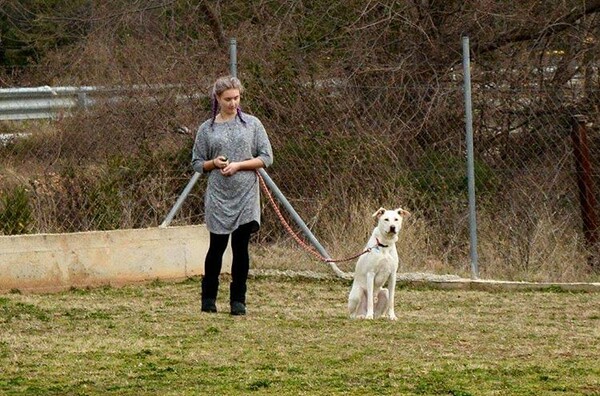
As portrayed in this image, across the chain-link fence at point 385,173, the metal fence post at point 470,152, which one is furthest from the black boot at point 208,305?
the metal fence post at point 470,152

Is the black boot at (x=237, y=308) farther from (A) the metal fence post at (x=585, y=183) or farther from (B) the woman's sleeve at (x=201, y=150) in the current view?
(A) the metal fence post at (x=585, y=183)

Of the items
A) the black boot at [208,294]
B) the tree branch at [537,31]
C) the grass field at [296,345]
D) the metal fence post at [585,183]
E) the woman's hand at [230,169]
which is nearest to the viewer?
the grass field at [296,345]

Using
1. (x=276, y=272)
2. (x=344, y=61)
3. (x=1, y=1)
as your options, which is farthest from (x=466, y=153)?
(x=1, y=1)

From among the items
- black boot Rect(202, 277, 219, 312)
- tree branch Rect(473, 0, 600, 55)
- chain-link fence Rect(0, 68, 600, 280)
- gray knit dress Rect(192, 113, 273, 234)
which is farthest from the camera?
tree branch Rect(473, 0, 600, 55)

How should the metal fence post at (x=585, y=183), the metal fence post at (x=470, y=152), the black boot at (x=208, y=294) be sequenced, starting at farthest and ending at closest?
the metal fence post at (x=585, y=183)
the metal fence post at (x=470, y=152)
the black boot at (x=208, y=294)

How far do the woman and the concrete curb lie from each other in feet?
6.69

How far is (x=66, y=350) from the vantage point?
7.74 metres

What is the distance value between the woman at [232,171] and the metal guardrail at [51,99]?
3878mm

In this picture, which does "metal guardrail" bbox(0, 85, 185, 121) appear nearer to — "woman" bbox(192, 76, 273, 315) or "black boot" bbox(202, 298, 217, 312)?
"woman" bbox(192, 76, 273, 315)

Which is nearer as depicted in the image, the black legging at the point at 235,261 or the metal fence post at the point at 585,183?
the black legging at the point at 235,261

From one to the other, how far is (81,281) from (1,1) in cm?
789

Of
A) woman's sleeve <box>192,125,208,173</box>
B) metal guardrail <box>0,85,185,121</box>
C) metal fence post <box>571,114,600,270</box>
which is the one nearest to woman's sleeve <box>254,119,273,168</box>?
woman's sleeve <box>192,125,208,173</box>

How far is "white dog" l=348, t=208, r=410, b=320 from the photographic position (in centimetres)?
941

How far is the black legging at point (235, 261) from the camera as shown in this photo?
9406 millimetres
